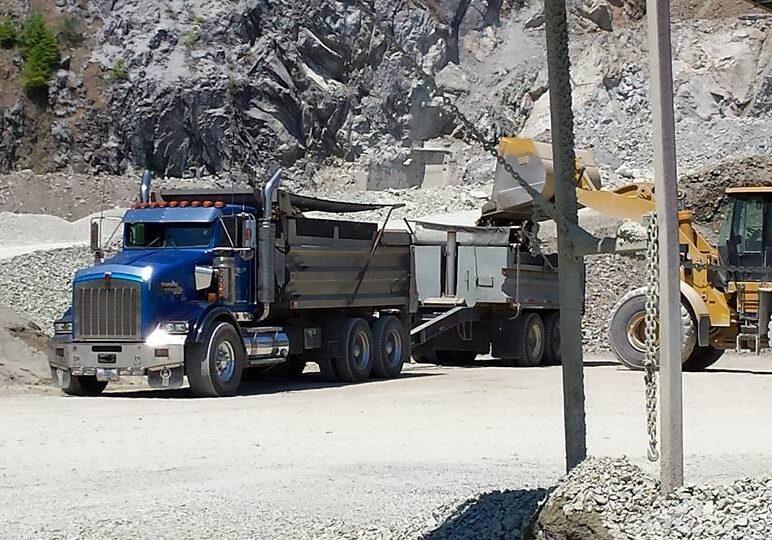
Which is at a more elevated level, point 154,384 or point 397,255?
point 397,255

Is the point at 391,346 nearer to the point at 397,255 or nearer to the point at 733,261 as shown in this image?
the point at 397,255

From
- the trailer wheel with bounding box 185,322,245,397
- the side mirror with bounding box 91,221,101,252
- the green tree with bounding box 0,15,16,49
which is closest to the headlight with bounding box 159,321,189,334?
the trailer wheel with bounding box 185,322,245,397

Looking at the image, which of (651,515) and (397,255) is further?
(397,255)

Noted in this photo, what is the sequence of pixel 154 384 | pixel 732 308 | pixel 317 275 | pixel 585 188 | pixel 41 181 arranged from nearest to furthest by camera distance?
pixel 154 384, pixel 317 275, pixel 732 308, pixel 585 188, pixel 41 181

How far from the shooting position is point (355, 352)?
20.1 meters

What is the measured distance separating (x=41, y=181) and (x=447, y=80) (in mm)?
24225

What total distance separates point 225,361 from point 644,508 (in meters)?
12.5

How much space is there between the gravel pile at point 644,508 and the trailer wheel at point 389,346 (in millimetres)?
15161

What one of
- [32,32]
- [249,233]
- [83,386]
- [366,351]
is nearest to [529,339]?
[366,351]

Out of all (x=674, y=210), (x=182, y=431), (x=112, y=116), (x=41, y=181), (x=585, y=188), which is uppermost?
(x=112, y=116)

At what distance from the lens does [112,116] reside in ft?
226

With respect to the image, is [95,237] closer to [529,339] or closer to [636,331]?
[636,331]

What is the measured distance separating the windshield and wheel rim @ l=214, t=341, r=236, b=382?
155 cm

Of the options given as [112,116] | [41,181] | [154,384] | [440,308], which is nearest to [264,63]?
[112,116]
